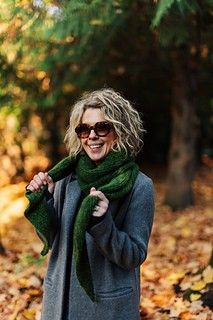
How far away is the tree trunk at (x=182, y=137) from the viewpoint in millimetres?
7363

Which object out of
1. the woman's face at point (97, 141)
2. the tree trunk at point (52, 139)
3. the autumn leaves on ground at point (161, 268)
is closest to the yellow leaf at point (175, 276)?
the autumn leaves on ground at point (161, 268)

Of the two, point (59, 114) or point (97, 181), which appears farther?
point (59, 114)

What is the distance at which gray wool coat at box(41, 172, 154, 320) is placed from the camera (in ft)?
7.67

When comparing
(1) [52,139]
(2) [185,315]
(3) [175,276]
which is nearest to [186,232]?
(3) [175,276]

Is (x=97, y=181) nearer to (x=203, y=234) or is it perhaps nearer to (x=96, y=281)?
(x=96, y=281)

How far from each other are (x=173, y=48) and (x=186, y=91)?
3.18 ft

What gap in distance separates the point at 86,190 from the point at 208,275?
2275 millimetres

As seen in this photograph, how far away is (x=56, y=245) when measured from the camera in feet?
8.39

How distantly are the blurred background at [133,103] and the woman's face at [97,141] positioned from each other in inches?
46.9

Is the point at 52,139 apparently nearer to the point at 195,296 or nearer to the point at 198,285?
the point at 198,285

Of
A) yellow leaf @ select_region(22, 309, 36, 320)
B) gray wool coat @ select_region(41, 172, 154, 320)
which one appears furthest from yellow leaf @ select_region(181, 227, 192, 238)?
gray wool coat @ select_region(41, 172, 154, 320)

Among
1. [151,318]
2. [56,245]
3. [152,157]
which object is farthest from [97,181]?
[152,157]

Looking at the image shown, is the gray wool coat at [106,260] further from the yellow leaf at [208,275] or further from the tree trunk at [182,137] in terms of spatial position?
the tree trunk at [182,137]

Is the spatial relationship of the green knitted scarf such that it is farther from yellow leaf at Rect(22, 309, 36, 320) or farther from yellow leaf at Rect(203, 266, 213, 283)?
yellow leaf at Rect(203, 266, 213, 283)
